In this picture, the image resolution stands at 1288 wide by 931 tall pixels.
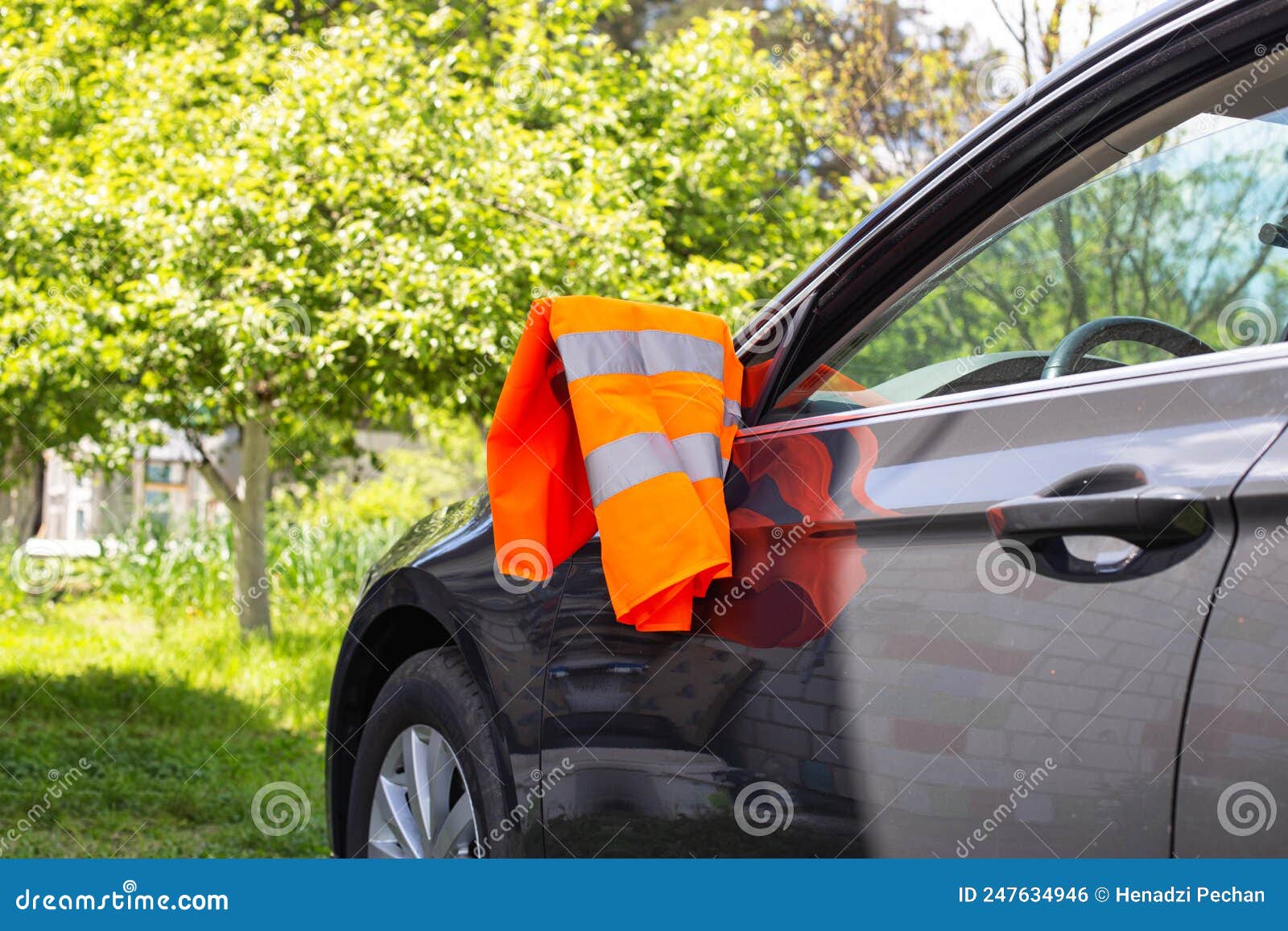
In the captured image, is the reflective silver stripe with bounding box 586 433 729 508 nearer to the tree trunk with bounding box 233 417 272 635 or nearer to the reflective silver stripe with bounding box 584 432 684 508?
the reflective silver stripe with bounding box 584 432 684 508

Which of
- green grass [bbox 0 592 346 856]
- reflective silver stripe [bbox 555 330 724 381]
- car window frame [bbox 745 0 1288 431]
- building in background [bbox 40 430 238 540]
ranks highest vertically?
building in background [bbox 40 430 238 540]

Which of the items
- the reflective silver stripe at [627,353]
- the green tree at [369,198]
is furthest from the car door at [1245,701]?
the green tree at [369,198]

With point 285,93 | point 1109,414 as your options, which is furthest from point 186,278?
point 1109,414

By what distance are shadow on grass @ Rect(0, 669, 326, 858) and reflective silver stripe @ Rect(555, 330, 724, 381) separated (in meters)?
3.16

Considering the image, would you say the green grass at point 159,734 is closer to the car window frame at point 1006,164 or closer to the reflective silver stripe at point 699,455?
the reflective silver stripe at point 699,455

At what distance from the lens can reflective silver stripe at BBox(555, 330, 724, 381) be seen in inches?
74.8

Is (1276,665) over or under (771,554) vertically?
under

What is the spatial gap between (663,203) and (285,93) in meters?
2.16

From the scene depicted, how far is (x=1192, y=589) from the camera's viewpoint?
1198 millimetres

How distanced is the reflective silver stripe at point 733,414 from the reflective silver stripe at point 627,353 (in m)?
0.06

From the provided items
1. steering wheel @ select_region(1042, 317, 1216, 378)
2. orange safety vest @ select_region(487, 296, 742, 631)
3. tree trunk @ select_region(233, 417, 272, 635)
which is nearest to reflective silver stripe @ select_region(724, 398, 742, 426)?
orange safety vest @ select_region(487, 296, 742, 631)

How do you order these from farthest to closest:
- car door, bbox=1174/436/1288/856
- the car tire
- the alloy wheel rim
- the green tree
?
the green tree, the alloy wheel rim, the car tire, car door, bbox=1174/436/1288/856

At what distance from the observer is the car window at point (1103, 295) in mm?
1730

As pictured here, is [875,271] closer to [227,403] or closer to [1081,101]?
[1081,101]
